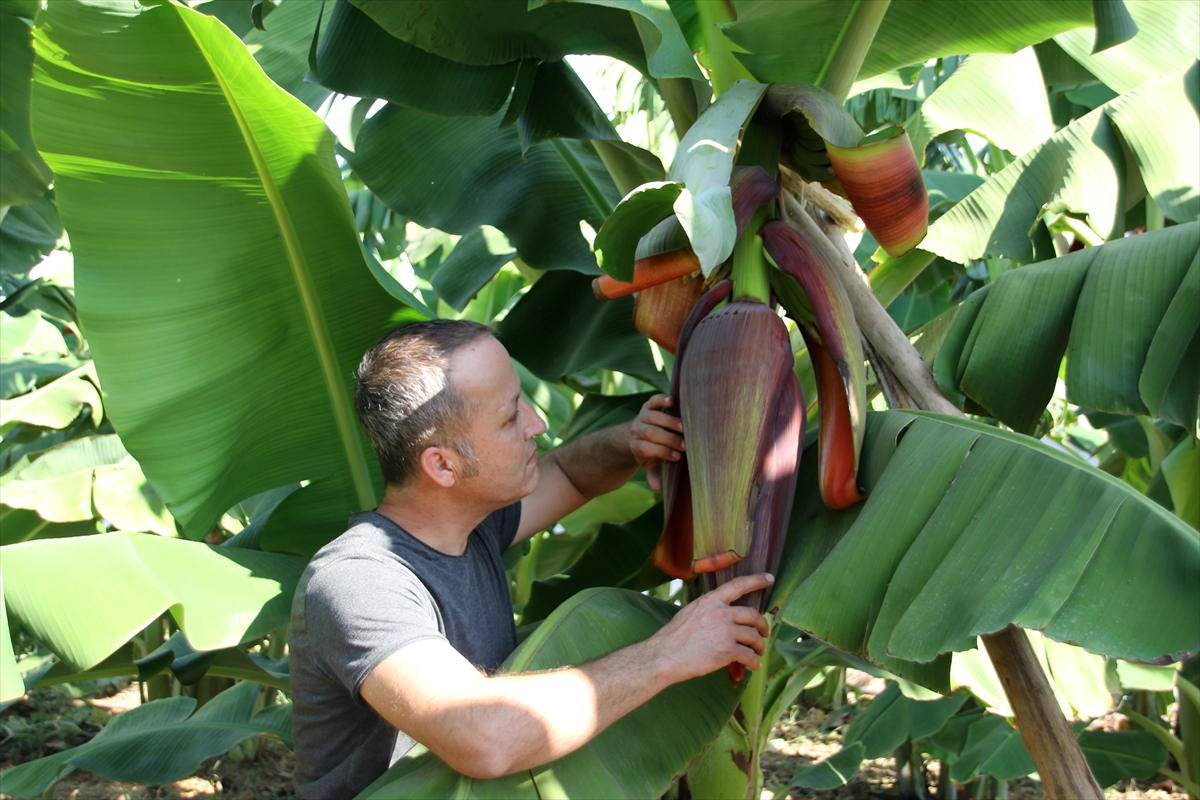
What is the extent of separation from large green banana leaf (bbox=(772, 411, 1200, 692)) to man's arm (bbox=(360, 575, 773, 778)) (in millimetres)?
91

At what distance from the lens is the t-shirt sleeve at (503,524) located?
5.49 feet

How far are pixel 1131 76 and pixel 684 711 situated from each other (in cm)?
186

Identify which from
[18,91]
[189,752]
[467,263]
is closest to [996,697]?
[467,263]

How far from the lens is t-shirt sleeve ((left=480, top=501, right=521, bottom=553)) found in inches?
65.8

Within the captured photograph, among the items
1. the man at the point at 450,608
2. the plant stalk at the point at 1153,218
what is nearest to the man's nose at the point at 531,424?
the man at the point at 450,608

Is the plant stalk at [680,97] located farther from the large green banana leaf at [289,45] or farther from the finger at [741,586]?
the large green banana leaf at [289,45]

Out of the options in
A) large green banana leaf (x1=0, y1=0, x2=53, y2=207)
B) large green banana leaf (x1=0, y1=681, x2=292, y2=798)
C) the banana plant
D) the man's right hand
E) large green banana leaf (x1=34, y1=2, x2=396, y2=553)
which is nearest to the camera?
the banana plant

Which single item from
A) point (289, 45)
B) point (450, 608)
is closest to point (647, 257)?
point (450, 608)

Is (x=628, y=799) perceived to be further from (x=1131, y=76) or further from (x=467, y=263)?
(x=1131, y=76)

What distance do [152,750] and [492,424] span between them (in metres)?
1.47

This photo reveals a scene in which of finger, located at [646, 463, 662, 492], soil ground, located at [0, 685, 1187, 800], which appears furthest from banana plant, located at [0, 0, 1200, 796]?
soil ground, located at [0, 685, 1187, 800]

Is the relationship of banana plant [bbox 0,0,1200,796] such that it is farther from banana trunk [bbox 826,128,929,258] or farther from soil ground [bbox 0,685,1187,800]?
soil ground [bbox 0,685,1187,800]

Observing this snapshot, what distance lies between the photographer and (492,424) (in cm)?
146

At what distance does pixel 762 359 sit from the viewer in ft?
3.77
